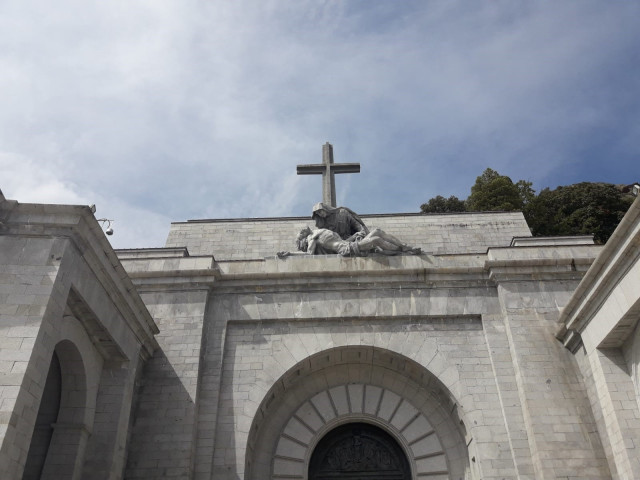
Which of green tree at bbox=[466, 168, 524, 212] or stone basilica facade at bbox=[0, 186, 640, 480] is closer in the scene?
stone basilica facade at bbox=[0, 186, 640, 480]

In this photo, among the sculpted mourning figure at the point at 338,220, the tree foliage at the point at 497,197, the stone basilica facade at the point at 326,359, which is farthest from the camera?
the tree foliage at the point at 497,197

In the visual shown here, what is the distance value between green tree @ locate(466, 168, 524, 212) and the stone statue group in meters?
19.9

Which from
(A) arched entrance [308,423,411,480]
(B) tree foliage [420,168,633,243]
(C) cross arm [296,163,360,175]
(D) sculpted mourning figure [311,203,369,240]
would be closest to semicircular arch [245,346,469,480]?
(A) arched entrance [308,423,411,480]

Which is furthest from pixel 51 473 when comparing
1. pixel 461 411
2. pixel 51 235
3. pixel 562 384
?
pixel 562 384

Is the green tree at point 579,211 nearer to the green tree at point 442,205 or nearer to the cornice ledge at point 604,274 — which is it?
the green tree at point 442,205

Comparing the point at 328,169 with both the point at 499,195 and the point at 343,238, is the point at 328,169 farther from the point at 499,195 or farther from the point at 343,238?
the point at 499,195

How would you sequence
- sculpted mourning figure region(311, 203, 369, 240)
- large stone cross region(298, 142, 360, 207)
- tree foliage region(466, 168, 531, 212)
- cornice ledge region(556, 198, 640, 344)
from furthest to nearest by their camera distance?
tree foliage region(466, 168, 531, 212) → large stone cross region(298, 142, 360, 207) → sculpted mourning figure region(311, 203, 369, 240) → cornice ledge region(556, 198, 640, 344)

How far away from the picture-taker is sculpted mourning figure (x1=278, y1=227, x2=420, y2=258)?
13.9 metres

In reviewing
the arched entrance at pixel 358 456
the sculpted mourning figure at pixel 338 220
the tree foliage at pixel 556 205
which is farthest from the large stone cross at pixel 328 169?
the tree foliage at pixel 556 205

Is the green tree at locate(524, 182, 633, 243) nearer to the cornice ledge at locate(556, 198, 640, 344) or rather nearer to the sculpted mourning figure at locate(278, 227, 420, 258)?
the sculpted mourning figure at locate(278, 227, 420, 258)

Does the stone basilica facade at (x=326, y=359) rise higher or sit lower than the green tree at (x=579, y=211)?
lower

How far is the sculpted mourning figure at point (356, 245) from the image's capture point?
1391 cm

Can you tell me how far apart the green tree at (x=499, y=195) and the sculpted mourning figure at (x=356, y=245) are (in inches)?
807

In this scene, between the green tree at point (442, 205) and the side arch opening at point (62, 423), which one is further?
the green tree at point (442, 205)
